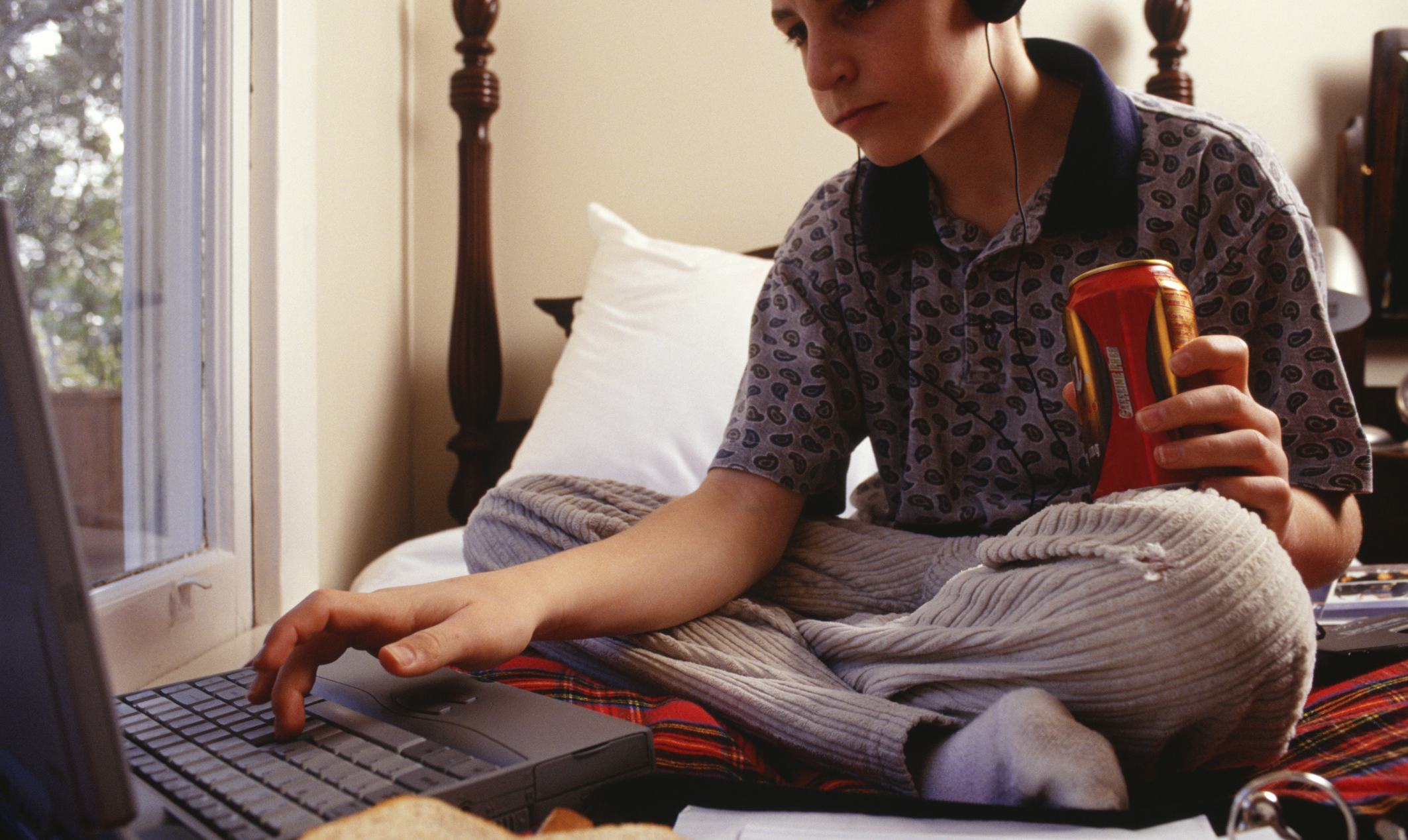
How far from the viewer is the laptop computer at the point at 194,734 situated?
0.88 ft

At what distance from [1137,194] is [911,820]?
582 millimetres

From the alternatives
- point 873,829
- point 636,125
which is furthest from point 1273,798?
point 636,125

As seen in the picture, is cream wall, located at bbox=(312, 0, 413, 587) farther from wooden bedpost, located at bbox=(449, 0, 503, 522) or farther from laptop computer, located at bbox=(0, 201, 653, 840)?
laptop computer, located at bbox=(0, 201, 653, 840)

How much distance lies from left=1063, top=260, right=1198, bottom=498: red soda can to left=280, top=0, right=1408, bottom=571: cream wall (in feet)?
Answer: 3.67

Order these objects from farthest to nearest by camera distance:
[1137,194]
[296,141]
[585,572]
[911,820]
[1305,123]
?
[1305,123] < [296,141] < [1137,194] < [585,572] < [911,820]

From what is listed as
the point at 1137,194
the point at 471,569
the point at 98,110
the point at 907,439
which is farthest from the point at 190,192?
the point at 1137,194

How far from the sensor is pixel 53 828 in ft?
1.00

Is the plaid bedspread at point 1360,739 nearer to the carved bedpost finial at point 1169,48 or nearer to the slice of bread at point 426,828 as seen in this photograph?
the slice of bread at point 426,828

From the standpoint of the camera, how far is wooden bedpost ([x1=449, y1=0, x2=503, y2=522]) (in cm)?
155

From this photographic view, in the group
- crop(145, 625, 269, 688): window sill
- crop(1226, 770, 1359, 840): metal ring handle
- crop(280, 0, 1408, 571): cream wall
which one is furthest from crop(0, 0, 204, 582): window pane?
crop(1226, 770, 1359, 840): metal ring handle

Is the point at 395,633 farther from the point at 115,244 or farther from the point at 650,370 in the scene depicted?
the point at 650,370

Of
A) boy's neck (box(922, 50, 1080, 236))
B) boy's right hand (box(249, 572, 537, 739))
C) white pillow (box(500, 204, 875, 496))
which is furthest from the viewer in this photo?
white pillow (box(500, 204, 875, 496))

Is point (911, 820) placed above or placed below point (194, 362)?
below

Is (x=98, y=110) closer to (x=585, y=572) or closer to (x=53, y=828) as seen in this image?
(x=585, y=572)
